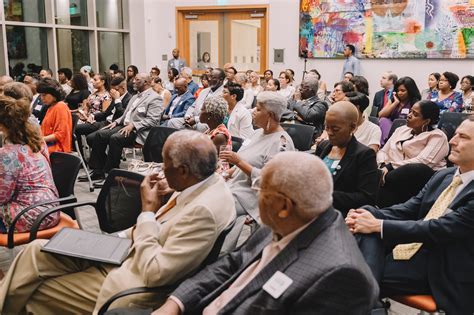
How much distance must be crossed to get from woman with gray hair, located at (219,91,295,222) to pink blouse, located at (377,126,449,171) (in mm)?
1081

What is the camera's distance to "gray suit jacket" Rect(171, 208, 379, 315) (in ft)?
4.34

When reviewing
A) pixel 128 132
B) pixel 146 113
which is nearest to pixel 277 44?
pixel 146 113

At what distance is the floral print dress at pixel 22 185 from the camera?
2.79m

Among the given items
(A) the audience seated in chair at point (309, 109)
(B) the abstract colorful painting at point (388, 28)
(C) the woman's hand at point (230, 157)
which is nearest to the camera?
(C) the woman's hand at point (230, 157)

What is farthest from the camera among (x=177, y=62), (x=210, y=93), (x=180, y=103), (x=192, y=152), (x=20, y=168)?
(x=177, y=62)

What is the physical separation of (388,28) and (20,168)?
28.5ft

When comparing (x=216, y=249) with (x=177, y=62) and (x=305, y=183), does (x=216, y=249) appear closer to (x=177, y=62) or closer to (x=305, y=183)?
(x=305, y=183)

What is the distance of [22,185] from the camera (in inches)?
113

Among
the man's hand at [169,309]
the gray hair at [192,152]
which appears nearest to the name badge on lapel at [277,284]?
the man's hand at [169,309]

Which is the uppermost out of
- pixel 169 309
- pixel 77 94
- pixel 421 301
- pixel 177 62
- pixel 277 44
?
pixel 277 44

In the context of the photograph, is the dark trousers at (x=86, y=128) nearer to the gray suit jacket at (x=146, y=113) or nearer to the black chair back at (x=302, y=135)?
the gray suit jacket at (x=146, y=113)

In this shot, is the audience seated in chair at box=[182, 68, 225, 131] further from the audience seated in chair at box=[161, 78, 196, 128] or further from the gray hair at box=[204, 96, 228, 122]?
the gray hair at box=[204, 96, 228, 122]

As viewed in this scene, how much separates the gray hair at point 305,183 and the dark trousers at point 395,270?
76cm

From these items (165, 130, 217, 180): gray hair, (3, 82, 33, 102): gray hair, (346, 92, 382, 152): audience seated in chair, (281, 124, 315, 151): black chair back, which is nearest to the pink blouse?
(346, 92, 382, 152): audience seated in chair
